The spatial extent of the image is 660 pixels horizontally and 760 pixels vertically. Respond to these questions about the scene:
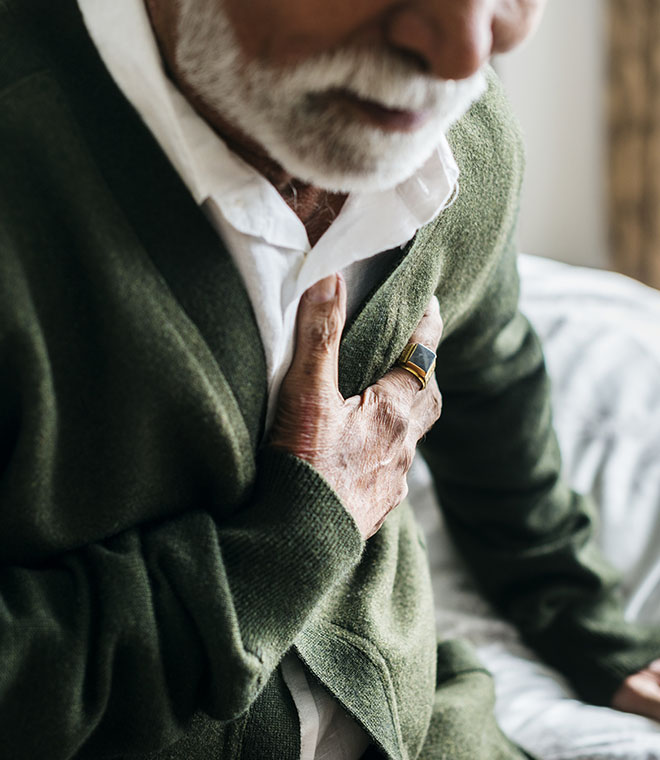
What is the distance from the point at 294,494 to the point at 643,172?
95.2 inches

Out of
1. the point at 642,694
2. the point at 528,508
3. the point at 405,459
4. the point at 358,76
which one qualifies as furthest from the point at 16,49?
the point at 642,694

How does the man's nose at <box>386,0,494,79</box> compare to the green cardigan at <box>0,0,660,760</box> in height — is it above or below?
above

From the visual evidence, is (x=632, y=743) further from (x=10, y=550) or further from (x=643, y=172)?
(x=643, y=172)

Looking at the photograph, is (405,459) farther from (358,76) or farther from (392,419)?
(358,76)

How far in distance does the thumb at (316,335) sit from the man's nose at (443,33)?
0.66ft

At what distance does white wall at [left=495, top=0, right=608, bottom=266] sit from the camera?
277 cm

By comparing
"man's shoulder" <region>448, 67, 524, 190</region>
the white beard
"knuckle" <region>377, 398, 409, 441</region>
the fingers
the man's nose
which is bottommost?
"knuckle" <region>377, 398, 409, 441</region>

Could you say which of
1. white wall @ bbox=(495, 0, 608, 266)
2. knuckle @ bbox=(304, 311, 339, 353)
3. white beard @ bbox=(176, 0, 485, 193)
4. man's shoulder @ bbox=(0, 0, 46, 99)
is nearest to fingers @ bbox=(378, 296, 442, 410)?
knuckle @ bbox=(304, 311, 339, 353)

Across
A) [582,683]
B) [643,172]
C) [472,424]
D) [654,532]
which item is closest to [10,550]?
[472,424]

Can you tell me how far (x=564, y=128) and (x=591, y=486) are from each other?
1857mm

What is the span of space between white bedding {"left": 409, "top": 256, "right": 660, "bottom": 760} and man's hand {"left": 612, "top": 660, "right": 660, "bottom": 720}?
0.02 meters

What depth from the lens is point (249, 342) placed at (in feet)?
2.27

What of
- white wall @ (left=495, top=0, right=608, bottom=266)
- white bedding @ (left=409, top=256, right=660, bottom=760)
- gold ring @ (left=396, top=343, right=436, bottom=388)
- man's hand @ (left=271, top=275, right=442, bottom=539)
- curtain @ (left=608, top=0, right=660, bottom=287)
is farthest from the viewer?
white wall @ (left=495, top=0, right=608, bottom=266)

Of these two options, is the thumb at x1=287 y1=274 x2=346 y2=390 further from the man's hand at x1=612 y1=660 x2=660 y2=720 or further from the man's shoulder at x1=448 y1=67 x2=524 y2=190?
the man's hand at x1=612 y1=660 x2=660 y2=720
